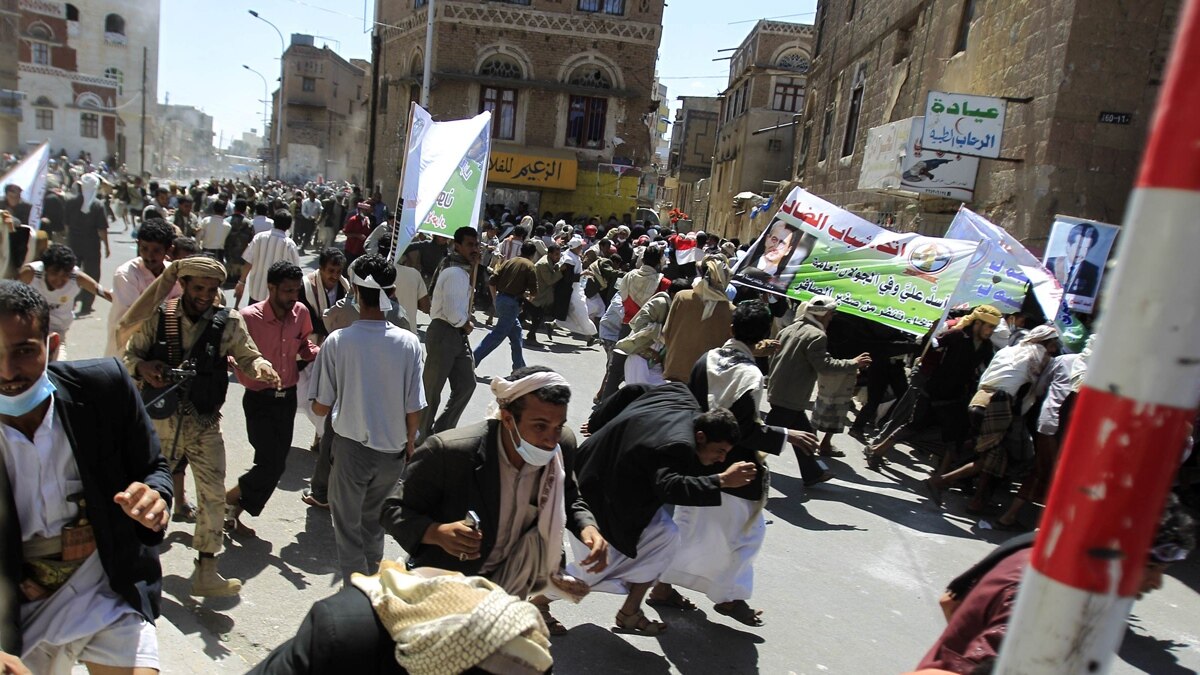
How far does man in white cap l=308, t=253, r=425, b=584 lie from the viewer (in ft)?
13.3

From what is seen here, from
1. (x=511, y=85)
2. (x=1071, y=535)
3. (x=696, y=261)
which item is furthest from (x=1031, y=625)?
(x=511, y=85)

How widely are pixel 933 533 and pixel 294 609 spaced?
4.70 m

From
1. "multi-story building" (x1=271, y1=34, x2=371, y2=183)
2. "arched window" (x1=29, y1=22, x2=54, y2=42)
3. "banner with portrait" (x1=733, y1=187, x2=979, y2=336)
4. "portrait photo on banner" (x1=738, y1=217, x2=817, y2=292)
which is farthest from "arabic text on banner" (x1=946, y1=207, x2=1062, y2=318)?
"multi-story building" (x1=271, y1=34, x2=371, y2=183)

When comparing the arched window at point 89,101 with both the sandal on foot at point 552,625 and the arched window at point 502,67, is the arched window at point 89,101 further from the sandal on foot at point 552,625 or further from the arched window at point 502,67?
the sandal on foot at point 552,625

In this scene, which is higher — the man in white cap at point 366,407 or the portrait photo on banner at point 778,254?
the portrait photo on banner at point 778,254

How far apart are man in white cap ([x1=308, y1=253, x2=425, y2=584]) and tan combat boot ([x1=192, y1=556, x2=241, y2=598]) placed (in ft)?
1.85

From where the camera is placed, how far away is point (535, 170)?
32.1 meters

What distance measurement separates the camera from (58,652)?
2.41 m

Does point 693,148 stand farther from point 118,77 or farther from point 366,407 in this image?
point 366,407

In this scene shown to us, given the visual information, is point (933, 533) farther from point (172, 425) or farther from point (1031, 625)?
point (1031, 625)

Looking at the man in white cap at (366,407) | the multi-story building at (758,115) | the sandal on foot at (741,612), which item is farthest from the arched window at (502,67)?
the sandal on foot at (741,612)

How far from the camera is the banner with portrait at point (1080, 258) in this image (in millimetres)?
7992

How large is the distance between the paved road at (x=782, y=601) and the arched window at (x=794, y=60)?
3871cm

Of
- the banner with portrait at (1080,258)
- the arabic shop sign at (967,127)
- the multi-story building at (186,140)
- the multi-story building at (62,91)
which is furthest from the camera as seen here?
the multi-story building at (186,140)
